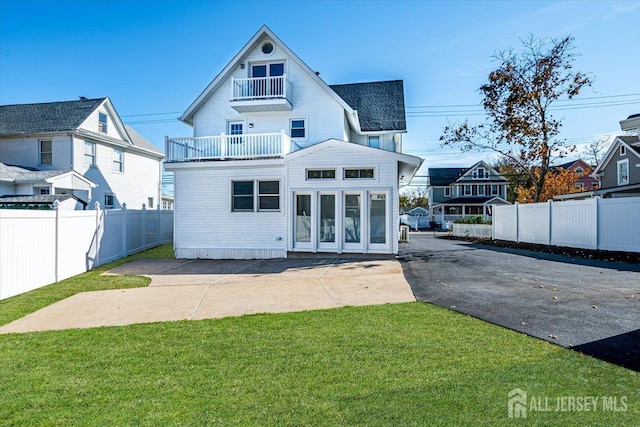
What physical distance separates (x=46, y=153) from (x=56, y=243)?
582 inches

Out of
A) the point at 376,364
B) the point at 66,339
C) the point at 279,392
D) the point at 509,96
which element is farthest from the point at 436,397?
the point at 509,96

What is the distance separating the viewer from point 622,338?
16.2ft

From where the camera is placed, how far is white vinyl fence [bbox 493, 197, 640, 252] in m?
13.1

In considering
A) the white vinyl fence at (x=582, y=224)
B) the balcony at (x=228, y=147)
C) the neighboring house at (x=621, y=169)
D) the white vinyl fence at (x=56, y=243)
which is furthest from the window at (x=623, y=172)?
the white vinyl fence at (x=56, y=243)

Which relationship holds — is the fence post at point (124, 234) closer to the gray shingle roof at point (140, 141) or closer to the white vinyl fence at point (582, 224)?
the gray shingle roof at point (140, 141)

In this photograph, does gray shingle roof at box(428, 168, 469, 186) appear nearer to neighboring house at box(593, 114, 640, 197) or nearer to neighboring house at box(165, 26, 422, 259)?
neighboring house at box(593, 114, 640, 197)

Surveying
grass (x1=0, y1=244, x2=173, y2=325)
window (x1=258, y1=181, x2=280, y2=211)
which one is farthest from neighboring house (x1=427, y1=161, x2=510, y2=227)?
grass (x1=0, y1=244, x2=173, y2=325)

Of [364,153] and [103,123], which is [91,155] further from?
[364,153]

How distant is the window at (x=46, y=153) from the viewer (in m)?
21.6

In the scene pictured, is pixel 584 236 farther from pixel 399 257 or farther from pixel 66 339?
pixel 66 339

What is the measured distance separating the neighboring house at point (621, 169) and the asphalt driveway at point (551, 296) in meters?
21.7

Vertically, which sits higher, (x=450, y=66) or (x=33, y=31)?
(x=33, y=31)

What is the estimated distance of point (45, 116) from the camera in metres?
22.6

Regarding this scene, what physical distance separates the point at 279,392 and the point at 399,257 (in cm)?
1094
